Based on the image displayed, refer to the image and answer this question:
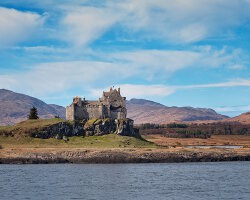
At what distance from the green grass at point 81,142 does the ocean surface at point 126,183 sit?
929 inches

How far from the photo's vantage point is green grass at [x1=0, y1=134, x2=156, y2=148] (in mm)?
133500

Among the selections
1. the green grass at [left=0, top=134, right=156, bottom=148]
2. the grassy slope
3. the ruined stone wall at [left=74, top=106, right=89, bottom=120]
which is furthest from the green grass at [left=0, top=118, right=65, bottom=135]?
the ruined stone wall at [left=74, top=106, right=89, bottom=120]

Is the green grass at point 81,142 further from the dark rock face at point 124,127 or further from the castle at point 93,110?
the castle at point 93,110

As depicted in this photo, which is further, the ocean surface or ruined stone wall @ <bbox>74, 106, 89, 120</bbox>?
ruined stone wall @ <bbox>74, 106, 89, 120</bbox>

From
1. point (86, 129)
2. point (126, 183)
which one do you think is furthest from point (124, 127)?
point (126, 183)

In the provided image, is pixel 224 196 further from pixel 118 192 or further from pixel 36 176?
pixel 36 176

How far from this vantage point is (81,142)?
13650 centimetres

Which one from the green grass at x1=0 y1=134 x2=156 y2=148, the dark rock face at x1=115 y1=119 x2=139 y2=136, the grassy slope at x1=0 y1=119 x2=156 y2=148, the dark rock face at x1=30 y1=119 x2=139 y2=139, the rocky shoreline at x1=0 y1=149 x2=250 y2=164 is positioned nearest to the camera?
the rocky shoreline at x1=0 y1=149 x2=250 y2=164

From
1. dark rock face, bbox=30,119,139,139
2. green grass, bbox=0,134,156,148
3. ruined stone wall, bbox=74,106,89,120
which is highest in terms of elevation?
ruined stone wall, bbox=74,106,89,120

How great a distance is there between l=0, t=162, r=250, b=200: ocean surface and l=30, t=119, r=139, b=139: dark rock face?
106ft

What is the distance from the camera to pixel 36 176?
90.8 m

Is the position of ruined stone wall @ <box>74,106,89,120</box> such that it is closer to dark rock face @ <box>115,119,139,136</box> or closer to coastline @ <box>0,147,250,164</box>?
dark rock face @ <box>115,119,139,136</box>

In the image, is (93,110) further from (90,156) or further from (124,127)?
(90,156)

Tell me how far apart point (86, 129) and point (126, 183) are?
6278 centimetres
